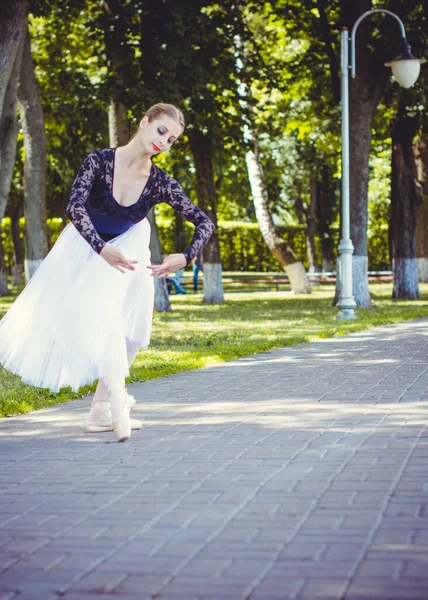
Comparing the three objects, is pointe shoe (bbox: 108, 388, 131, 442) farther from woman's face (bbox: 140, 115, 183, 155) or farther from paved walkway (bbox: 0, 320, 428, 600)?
woman's face (bbox: 140, 115, 183, 155)

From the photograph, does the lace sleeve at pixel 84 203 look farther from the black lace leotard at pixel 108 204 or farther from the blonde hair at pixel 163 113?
the blonde hair at pixel 163 113

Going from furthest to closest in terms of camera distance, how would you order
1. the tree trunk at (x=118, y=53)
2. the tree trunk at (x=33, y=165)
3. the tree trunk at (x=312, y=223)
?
the tree trunk at (x=312, y=223) → the tree trunk at (x=33, y=165) → the tree trunk at (x=118, y=53)

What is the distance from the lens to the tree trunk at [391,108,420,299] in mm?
28469

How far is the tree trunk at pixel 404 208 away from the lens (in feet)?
93.4

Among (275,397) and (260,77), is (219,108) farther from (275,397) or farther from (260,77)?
(275,397)

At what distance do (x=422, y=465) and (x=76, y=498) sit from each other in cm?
191

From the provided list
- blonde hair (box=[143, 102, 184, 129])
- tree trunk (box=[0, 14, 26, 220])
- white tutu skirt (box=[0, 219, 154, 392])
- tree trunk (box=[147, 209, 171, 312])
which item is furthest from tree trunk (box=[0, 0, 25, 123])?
tree trunk (box=[147, 209, 171, 312])

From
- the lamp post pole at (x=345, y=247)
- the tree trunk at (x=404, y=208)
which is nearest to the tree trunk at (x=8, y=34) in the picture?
the lamp post pole at (x=345, y=247)

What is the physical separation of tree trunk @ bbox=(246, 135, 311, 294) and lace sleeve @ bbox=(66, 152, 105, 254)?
2527 cm

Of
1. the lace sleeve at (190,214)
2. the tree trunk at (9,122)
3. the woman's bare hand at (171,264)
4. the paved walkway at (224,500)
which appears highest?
the tree trunk at (9,122)

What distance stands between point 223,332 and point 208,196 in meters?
11.8

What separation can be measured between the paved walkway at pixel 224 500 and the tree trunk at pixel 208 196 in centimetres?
1679

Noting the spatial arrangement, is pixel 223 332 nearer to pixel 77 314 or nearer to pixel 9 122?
pixel 9 122

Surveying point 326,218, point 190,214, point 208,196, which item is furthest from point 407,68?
point 326,218
